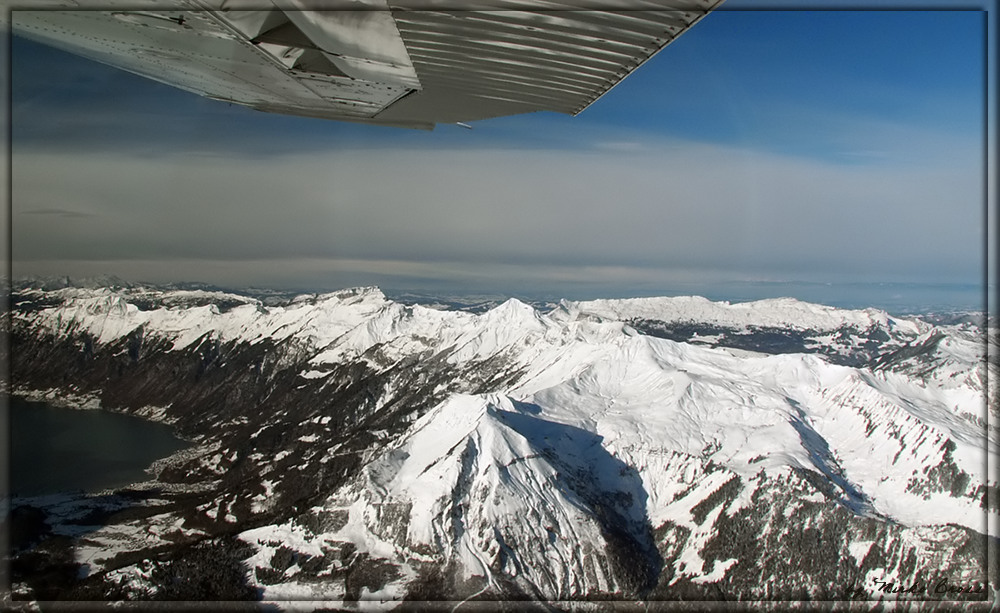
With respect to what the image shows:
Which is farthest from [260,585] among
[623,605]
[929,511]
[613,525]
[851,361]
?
[851,361]

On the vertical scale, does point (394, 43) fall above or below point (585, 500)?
above

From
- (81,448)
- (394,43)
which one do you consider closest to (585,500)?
(394,43)

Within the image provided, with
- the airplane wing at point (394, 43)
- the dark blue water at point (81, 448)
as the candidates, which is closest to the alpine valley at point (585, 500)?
the airplane wing at point (394, 43)

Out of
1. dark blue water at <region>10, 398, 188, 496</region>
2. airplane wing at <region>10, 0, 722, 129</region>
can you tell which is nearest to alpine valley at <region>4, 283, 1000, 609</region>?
airplane wing at <region>10, 0, 722, 129</region>

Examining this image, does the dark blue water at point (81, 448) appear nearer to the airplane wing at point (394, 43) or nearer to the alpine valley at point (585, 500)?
the alpine valley at point (585, 500)

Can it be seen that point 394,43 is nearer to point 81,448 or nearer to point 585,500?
point 585,500

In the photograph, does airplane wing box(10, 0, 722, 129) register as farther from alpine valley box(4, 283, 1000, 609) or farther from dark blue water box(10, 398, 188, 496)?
dark blue water box(10, 398, 188, 496)
